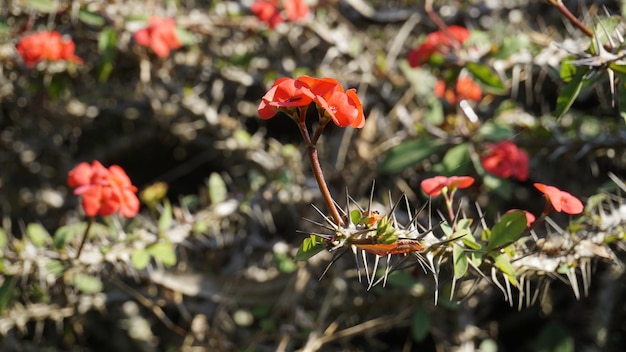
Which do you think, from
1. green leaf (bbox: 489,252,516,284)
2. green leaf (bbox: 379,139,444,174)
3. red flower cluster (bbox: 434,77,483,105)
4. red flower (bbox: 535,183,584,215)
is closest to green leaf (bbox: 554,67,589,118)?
red flower (bbox: 535,183,584,215)

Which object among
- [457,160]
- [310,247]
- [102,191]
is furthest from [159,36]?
[310,247]

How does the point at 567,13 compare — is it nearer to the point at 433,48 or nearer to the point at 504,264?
the point at 504,264

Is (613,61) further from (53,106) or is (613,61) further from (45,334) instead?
(45,334)

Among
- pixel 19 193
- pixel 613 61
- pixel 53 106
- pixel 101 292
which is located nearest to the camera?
pixel 613 61

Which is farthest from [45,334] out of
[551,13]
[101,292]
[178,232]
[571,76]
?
[551,13]

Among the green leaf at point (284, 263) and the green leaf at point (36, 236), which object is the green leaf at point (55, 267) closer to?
the green leaf at point (36, 236)

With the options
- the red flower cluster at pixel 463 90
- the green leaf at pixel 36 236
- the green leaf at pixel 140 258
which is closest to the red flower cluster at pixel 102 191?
the green leaf at pixel 140 258
